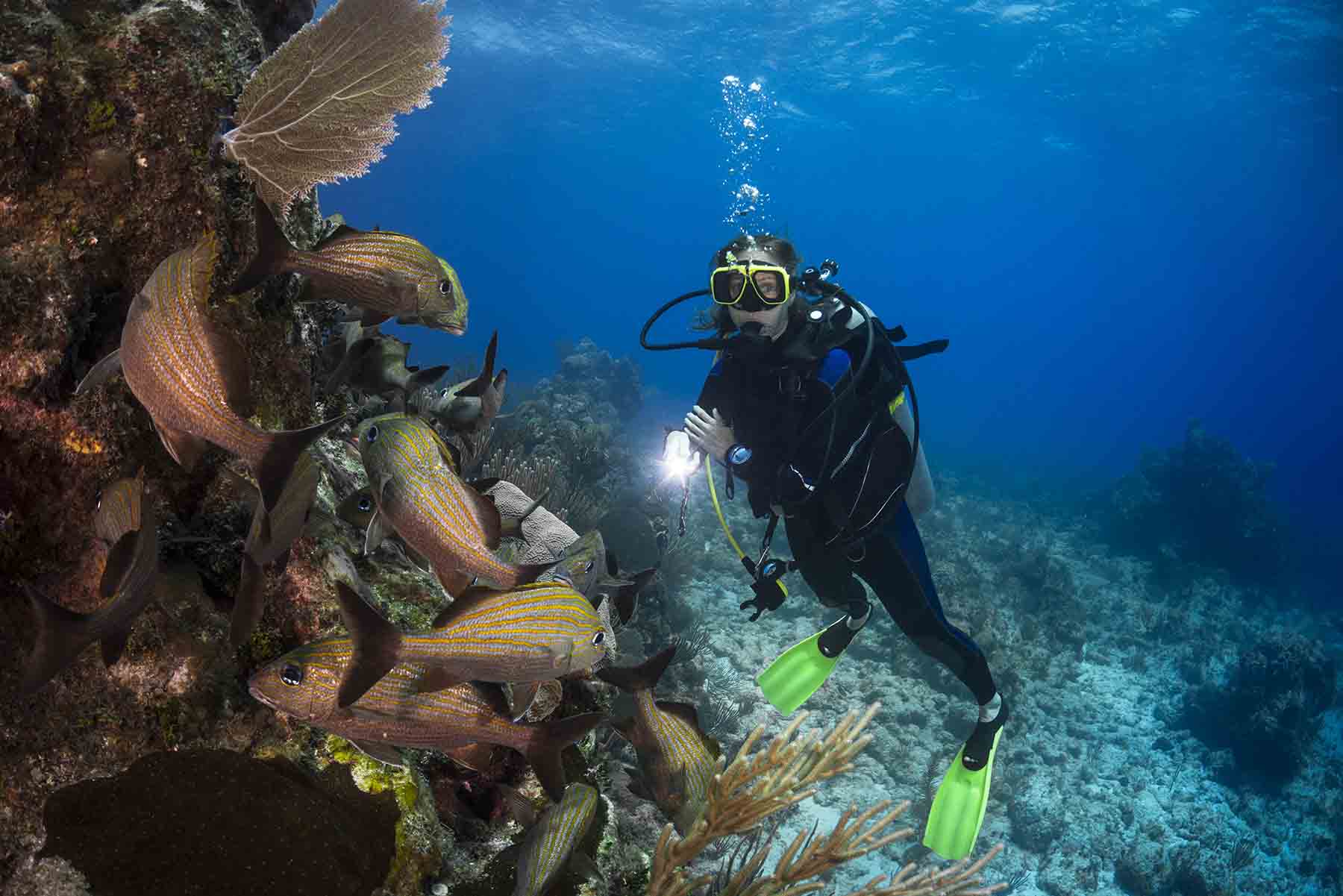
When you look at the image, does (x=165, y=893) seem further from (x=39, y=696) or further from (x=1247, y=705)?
(x=1247, y=705)

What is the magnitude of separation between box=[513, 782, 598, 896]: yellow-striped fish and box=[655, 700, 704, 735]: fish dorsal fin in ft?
1.61

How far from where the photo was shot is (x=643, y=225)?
110500 mm

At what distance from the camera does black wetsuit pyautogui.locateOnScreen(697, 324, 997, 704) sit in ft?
17.6

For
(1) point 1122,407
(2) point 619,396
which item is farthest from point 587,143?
(1) point 1122,407

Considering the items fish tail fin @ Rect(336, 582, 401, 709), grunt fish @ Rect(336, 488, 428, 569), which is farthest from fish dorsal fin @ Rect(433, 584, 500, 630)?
grunt fish @ Rect(336, 488, 428, 569)

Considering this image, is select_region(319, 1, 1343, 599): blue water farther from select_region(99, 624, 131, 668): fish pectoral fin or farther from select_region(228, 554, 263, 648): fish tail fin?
select_region(99, 624, 131, 668): fish pectoral fin

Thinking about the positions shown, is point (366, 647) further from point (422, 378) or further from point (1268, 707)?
point (1268, 707)

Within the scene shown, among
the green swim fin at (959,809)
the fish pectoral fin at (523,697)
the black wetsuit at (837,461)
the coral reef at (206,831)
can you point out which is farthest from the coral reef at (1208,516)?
the coral reef at (206,831)

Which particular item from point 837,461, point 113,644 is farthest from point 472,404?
point 837,461

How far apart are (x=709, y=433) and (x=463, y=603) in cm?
385

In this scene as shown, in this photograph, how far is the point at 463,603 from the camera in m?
1.62

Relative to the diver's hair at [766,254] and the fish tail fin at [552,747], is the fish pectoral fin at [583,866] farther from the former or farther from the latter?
the diver's hair at [766,254]

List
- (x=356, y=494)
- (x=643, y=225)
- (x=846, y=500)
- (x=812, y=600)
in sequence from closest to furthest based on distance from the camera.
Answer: (x=356, y=494)
(x=846, y=500)
(x=812, y=600)
(x=643, y=225)

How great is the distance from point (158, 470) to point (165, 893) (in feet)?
3.73
